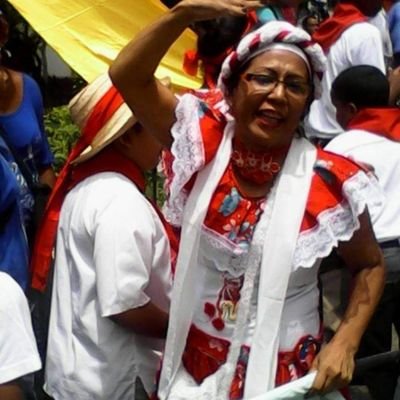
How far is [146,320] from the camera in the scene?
312 centimetres

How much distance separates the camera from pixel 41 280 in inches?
142

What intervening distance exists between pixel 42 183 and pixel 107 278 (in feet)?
3.72

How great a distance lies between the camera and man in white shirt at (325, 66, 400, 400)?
3885 mm

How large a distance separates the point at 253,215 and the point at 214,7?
21.4 inches

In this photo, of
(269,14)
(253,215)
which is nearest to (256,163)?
(253,215)

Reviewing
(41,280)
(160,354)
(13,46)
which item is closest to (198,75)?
(41,280)

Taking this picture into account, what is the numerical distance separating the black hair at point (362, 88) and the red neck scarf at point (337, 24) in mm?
1006

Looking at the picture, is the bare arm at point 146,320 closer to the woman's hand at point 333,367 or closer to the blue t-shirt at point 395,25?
the woman's hand at point 333,367

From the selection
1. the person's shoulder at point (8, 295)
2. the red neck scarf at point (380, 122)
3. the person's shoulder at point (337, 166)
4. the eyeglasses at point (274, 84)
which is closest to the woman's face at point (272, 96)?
the eyeglasses at point (274, 84)

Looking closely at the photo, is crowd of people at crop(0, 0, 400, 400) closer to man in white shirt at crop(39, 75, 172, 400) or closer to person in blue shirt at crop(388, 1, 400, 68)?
man in white shirt at crop(39, 75, 172, 400)

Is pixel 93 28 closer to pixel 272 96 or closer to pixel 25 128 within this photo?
pixel 25 128

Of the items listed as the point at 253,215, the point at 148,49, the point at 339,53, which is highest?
the point at 148,49

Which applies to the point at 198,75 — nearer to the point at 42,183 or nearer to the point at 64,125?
the point at 42,183

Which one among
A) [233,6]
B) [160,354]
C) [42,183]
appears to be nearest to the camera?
[233,6]
